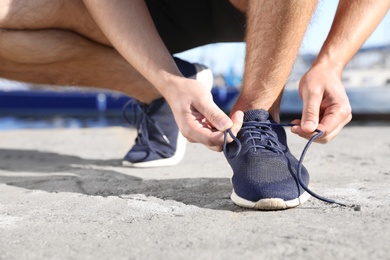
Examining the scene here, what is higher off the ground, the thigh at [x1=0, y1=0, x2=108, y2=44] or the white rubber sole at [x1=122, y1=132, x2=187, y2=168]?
the thigh at [x1=0, y1=0, x2=108, y2=44]

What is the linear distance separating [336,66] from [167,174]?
27.5 inches

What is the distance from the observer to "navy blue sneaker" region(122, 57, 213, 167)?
6.41 feet

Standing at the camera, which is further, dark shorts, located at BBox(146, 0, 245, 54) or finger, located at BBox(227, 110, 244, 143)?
dark shorts, located at BBox(146, 0, 245, 54)

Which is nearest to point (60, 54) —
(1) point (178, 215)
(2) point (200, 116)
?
(2) point (200, 116)

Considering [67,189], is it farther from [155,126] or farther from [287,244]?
[287,244]

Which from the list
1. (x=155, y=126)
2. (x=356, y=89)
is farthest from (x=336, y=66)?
(x=356, y=89)

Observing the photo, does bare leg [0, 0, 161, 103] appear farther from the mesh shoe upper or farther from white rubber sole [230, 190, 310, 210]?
white rubber sole [230, 190, 310, 210]

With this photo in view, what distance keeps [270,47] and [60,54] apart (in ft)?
3.13

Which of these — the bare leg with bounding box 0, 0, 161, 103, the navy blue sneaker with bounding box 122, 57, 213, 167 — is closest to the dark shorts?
the navy blue sneaker with bounding box 122, 57, 213, 167

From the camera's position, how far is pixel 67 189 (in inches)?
58.7

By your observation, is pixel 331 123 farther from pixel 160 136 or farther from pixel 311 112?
pixel 160 136

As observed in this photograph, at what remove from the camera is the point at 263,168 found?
1.17 m

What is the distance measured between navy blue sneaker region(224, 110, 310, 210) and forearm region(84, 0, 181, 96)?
25 centimetres

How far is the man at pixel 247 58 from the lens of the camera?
1.19m
